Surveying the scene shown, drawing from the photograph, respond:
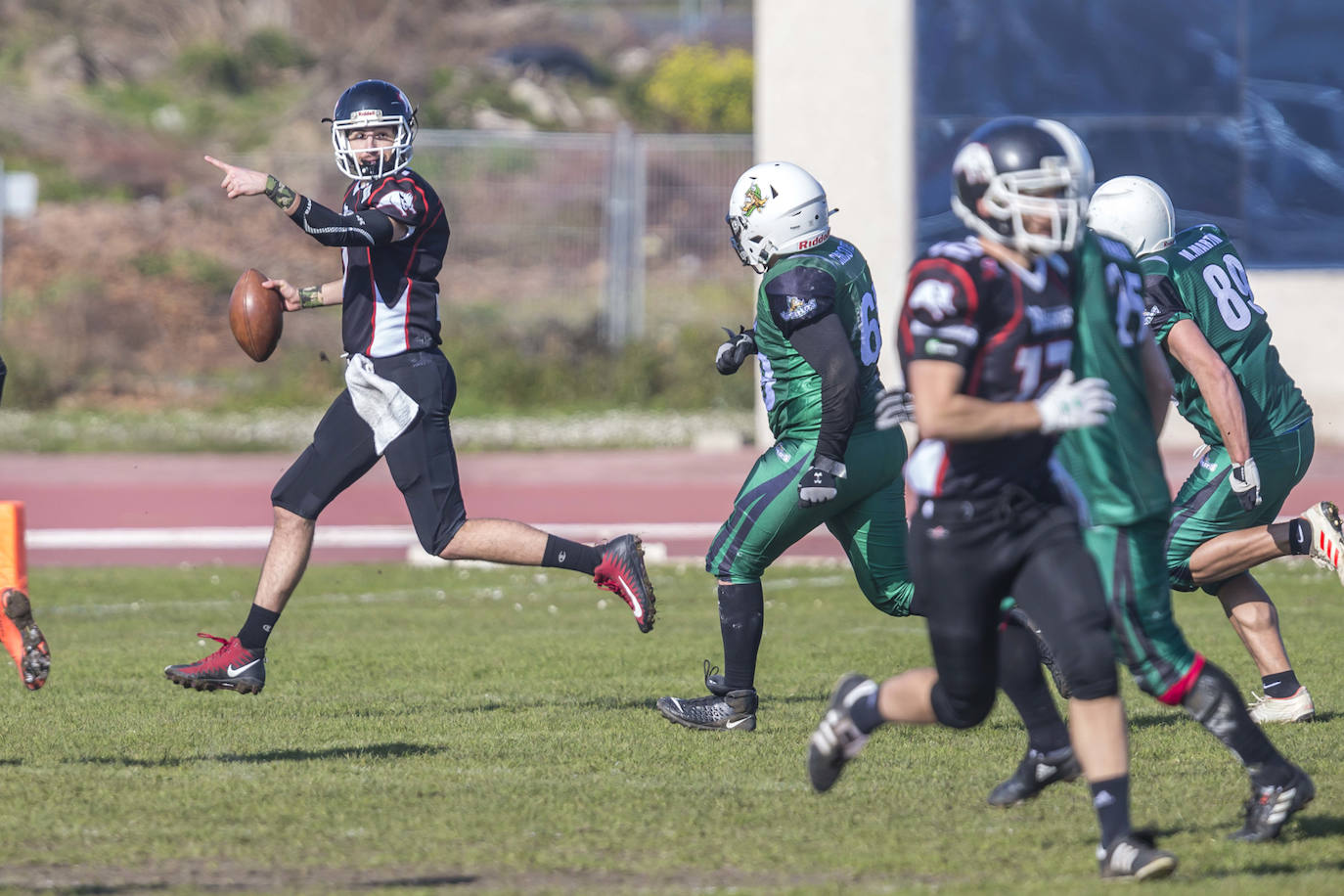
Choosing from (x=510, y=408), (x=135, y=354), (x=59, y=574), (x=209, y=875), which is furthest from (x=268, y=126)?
(x=209, y=875)

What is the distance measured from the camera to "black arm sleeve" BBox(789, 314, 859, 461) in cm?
645

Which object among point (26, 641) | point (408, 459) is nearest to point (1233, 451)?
point (408, 459)

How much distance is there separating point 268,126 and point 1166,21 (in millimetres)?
22442

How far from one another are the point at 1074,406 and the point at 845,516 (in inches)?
96.7

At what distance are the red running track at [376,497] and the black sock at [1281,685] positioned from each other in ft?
18.7

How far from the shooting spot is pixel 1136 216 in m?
6.75

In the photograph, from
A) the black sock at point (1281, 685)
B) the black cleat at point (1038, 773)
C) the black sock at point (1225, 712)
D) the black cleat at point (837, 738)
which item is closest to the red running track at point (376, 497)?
the black sock at point (1281, 685)

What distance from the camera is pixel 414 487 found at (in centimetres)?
694

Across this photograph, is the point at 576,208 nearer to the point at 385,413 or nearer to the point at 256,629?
the point at 385,413

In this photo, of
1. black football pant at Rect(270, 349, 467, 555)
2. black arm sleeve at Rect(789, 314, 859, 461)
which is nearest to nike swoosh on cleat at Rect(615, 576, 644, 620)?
black football pant at Rect(270, 349, 467, 555)

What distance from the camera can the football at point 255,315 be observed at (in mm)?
7113

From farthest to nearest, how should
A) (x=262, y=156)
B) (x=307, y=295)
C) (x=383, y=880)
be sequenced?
1. (x=262, y=156)
2. (x=307, y=295)
3. (x=383, y=880)

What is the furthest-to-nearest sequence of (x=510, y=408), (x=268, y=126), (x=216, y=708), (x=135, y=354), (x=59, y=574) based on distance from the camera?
(x=268, y=126) → (x=135, y=354) → (x=510, y=408) → (x=59, y=574) → (x=216, y=708)

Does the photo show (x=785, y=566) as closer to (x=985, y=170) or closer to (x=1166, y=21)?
(x=985, y=170)
